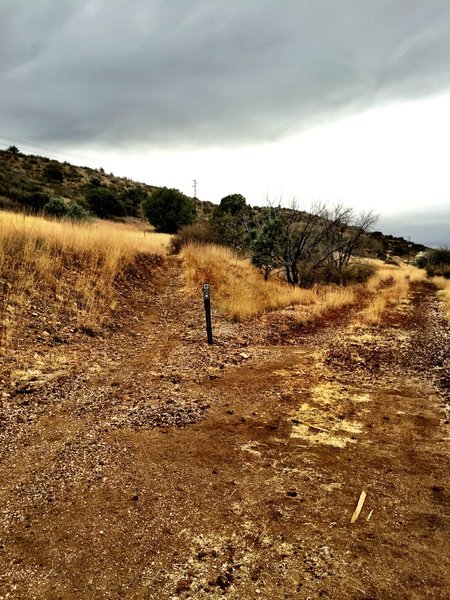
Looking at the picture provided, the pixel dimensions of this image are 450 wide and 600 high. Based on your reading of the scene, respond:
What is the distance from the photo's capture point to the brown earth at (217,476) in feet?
8.16

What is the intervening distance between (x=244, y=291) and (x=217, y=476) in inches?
374

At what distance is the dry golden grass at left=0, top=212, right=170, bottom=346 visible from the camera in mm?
7676

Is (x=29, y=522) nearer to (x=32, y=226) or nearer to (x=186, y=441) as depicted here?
(x=186, y=441)

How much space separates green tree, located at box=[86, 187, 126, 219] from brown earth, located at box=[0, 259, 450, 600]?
1200 inches

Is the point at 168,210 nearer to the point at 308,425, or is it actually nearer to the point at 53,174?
the point at 53,174

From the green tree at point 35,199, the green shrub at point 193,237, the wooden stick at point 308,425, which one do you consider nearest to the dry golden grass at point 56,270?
the wooden stick at point 308,425

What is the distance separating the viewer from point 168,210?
31.0 m

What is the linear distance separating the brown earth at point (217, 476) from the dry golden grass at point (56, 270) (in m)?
0.62

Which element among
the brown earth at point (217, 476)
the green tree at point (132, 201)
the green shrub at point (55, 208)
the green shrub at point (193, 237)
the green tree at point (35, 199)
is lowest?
the brown earth at point (217, 476)

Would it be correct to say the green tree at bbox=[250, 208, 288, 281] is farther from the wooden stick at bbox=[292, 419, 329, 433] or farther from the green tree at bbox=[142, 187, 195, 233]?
the green tree at bbox=[142, 187, 195, 233]

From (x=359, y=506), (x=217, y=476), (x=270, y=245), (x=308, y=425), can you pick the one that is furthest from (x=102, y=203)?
(x=359, y=506)

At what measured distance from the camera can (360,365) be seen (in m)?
7.25

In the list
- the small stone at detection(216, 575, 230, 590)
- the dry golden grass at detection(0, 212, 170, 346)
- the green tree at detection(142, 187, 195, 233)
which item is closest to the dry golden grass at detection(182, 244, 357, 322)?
the dry golden grass at detection(0, 212, 170, 346)

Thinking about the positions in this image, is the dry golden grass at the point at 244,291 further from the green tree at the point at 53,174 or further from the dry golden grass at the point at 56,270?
the green tree at the point at 53,174
